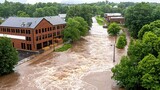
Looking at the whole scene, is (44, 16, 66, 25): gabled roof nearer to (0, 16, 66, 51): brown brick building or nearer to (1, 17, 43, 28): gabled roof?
(0, 16, 66, 51): brown brick building

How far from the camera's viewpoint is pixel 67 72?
3709cm

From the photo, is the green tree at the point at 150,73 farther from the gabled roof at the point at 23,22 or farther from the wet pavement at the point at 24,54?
the gabled roof at the point at 23,22

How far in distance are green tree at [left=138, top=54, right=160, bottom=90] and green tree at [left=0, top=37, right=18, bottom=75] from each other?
19.7 meters

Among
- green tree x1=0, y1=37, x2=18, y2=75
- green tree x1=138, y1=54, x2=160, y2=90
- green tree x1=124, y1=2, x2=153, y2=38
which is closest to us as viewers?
green tree x1=138, y1=54, x2=160, y2=90

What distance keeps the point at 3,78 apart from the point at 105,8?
123 metres

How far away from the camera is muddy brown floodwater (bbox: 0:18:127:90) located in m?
31.8

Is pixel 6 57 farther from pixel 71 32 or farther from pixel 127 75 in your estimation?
pixel 71 32

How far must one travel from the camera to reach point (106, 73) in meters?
36.6

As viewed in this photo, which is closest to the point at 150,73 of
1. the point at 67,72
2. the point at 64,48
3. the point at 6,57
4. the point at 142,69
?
the point at 142,69

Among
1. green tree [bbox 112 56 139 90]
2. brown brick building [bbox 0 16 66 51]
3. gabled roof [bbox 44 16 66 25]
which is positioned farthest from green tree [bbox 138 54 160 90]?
Answer: gabled roof [bbox 44 16 66 25]

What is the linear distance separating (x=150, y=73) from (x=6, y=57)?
21137 mm

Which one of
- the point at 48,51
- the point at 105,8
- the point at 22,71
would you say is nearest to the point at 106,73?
the point at 22,71

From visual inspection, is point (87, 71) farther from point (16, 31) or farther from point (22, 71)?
point (16, 31)

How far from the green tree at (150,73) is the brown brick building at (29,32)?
29.6 meters
